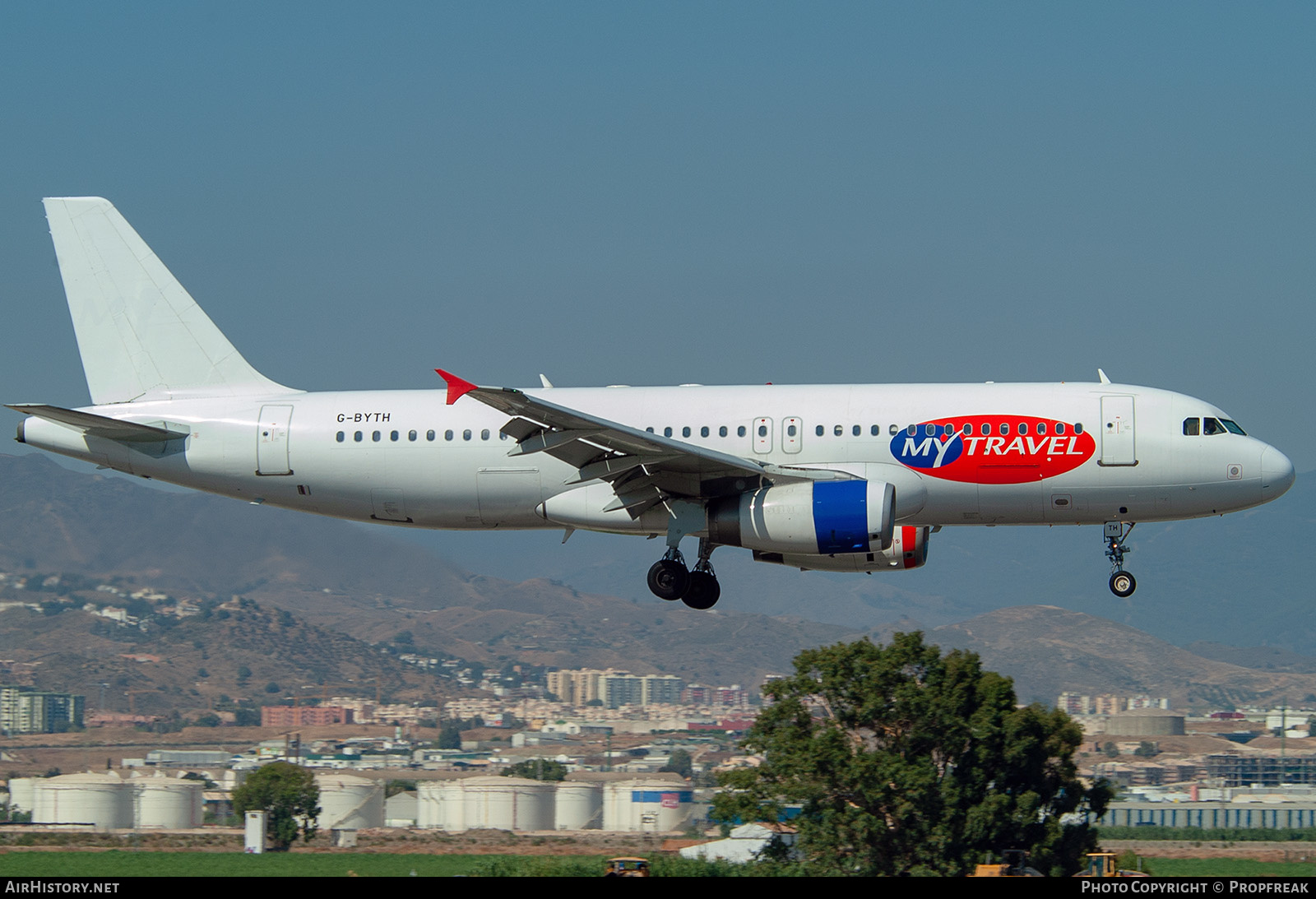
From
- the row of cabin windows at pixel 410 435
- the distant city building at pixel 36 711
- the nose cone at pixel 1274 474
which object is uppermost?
the row of cabin windows at pixel 410 435

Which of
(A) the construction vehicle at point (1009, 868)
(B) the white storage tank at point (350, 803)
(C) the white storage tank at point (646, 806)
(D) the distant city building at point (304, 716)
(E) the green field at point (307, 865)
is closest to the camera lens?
(E) the green field at point (307, 865)

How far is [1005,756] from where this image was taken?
61812mm

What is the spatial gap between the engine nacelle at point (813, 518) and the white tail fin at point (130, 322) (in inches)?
→ 463

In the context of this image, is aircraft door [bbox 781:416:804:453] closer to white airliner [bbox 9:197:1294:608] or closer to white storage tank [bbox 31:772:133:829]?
white airliner [bbox 9:197:1294:608]

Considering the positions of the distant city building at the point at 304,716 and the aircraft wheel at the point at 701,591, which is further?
the distant city building at the point at 304,716

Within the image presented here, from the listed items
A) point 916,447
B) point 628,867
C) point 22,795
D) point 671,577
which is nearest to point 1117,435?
point 916,447

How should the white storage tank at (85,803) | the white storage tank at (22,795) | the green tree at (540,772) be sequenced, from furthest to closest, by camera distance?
the green tree at (540,772)
the white storage tank at (22,795)
the white storage tank at (85,803)

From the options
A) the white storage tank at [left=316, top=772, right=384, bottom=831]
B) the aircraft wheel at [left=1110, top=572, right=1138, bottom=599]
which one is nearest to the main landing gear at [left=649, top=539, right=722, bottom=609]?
the aircraft wheel at [left=1110, top=572, right=1138, bottom=599]

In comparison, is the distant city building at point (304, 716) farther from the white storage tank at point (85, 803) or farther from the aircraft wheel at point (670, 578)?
the aircraft wheel at point (670, 578)

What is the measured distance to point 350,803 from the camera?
8406 centimetres

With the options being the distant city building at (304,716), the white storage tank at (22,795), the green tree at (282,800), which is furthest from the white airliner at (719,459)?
the distant city building at (304,716)

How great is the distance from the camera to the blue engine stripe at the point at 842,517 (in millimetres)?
29531

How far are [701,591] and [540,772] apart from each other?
6893 centimetres

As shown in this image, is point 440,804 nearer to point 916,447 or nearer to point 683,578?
point 683,578
